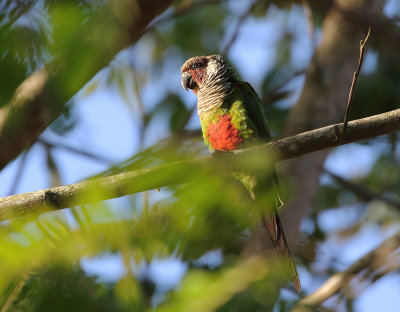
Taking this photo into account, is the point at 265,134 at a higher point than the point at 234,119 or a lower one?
lower

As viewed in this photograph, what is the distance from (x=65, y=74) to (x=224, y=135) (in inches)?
112

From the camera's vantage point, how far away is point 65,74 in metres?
0.94

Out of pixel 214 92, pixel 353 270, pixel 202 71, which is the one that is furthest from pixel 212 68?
pixel 353 270

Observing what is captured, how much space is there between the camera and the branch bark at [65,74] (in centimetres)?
96

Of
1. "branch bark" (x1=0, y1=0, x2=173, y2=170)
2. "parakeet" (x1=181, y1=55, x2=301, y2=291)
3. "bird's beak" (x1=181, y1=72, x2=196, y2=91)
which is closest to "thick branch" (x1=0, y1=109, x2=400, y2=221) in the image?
"branch bark" (x1=0, y1=0, x2=173, y2=170)

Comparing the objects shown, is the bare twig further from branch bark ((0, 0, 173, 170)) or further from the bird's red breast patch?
branch bark ((0, 0, 173, 170))

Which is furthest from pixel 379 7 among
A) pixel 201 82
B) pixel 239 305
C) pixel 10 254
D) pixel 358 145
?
pixel 10 254

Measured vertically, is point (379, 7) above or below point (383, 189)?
above

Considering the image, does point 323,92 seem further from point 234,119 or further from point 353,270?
point 353,270

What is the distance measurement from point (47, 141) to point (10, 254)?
13.1 ft

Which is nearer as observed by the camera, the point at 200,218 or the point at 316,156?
the point at 200,218

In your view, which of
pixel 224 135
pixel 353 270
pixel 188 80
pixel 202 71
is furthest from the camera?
pixel 188 80

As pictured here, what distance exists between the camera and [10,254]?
0.73m

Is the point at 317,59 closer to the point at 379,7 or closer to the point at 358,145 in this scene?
the point at 379,7
